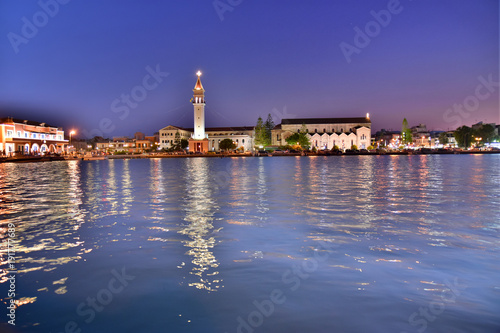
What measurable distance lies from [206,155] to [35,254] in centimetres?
8208

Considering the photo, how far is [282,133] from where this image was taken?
10356cm

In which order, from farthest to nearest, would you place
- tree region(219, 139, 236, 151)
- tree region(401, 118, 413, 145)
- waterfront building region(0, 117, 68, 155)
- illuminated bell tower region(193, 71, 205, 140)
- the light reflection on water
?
tree region(401, 118, 413, 145), tree region(219, 139, 236, 151), illuminated bell tower region(193, 71, 205, 140), waterfront building region(0, 117, 68, 155), the light reflection on water

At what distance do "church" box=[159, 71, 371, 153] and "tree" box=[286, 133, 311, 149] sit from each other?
13.6ft

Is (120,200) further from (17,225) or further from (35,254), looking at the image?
(35,254)

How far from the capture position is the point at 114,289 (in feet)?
16.2

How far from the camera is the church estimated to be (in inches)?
3809

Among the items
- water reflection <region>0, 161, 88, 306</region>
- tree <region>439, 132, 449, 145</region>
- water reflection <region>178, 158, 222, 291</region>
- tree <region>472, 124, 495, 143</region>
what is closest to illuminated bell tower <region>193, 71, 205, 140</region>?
water reflection <region>0, 161, 88, 306</region>

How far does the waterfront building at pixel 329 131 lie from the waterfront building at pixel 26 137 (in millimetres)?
58908

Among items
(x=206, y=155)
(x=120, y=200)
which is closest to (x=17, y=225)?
(x=120, y=200)

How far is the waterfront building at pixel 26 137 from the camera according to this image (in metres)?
65.6

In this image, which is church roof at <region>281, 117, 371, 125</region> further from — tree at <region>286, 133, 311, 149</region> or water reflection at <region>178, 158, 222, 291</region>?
water reflection at <region>178, 158, 222, 291</region>

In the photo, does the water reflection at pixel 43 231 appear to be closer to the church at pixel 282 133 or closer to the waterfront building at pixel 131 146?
the church at pixel 282 133

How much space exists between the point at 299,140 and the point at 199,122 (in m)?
27.7

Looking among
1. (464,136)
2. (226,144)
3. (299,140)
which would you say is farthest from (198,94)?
(464,136)
